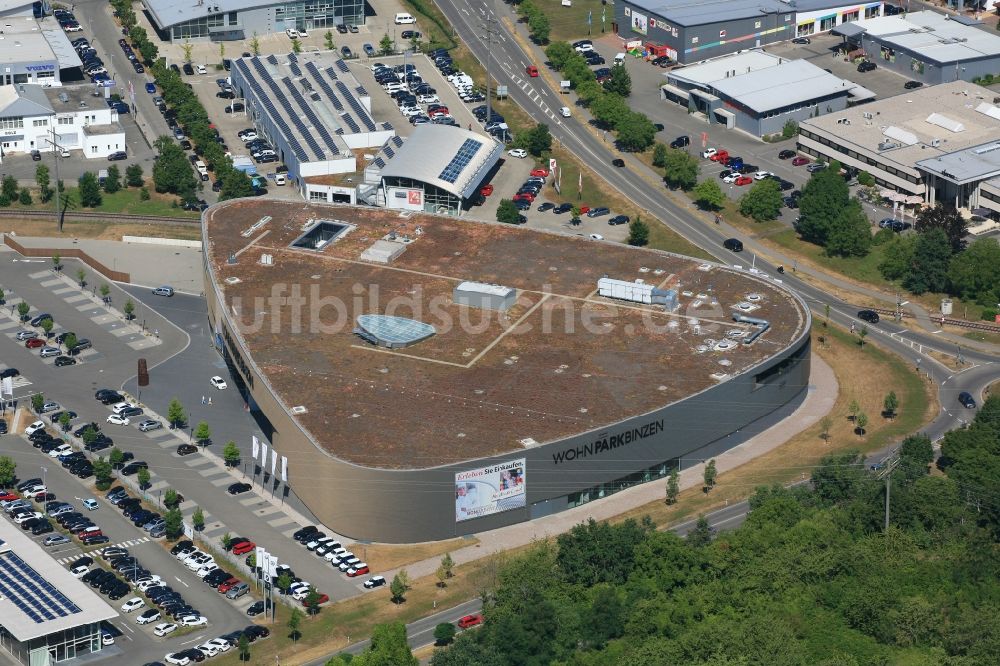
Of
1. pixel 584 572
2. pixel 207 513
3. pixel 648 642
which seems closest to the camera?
pixel 648 642

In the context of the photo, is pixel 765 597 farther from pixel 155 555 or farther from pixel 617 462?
pixel 155 555

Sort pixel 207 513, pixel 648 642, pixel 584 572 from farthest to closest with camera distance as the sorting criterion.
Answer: pixel 207 513
pixel 584 572
pixel 648 642

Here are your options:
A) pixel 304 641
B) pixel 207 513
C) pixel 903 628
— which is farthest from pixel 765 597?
pixel 207 513

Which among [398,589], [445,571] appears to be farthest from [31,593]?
[445,571]

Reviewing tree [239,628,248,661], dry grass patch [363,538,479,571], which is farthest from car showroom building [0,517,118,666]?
dry grass patch [363,538,479,571]

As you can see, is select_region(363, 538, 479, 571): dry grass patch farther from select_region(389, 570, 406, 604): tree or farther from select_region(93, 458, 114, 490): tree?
select_region(93, 458, 114, 490): tree

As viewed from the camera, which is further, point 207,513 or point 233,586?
point 207,513
